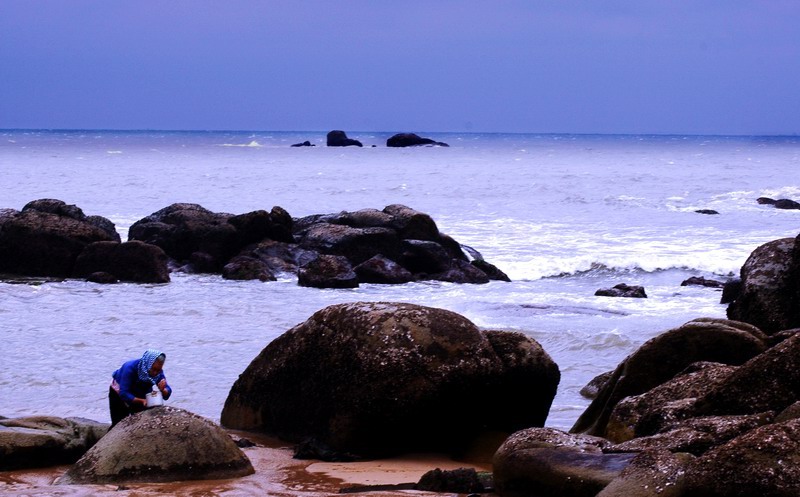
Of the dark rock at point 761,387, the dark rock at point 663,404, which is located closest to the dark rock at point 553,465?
the dark rock at point 663,404

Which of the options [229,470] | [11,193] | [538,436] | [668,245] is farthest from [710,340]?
[11,193]

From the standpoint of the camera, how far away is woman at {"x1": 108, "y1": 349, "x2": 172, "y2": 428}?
900cm

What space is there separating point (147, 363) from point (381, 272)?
42.2ft

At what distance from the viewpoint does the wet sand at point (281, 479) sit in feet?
25.7

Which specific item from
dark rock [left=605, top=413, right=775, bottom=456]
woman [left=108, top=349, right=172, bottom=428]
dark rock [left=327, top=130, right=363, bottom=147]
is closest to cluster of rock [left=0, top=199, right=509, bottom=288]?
woman [left=108, top=349, right=172, bottom=428]

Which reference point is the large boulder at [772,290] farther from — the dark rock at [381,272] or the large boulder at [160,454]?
the dark rock at [381,272]

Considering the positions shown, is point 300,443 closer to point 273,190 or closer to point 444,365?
point 444,365

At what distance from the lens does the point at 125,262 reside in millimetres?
21641

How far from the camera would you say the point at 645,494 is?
20.4ft

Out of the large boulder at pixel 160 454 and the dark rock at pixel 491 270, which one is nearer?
the large boulder at pixel 160 454

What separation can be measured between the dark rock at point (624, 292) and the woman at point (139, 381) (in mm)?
12182

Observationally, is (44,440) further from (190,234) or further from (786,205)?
(786,205)

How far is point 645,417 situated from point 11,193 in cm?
4269

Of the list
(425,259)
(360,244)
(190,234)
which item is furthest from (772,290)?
(190,234)
